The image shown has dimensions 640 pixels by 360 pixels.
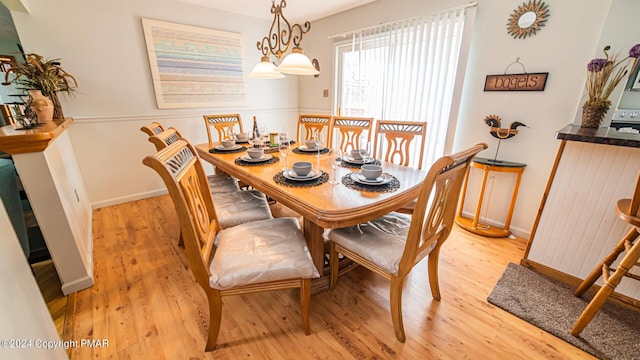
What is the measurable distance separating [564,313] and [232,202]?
2270 millimetres

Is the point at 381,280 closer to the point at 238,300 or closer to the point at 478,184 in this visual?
the point at 238,300

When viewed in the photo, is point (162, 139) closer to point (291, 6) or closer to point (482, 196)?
point (291, 6)

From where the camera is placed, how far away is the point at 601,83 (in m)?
1.62

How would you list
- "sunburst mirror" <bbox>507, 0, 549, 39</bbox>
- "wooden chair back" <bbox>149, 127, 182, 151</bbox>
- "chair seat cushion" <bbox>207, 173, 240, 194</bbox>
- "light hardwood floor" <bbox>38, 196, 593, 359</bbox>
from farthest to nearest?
"chair seat cushion" <bbox>207, 173, 240, 194</bbox>
"sunburst mirror" <bbox>507, 0, 549, 39</bbox>
"wooden chair back" <bbox>149, 127, 182, 151</bbox>
"light hardwood floor" <bbox>38, 196, 593, 359</bbox>

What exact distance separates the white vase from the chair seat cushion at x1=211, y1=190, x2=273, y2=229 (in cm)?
146

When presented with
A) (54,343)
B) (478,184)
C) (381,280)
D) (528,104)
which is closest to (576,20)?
(528,104)

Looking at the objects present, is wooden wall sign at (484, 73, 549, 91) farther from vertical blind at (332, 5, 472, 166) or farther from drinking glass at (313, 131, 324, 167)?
drinking glass at (313, 131, 324, 167)

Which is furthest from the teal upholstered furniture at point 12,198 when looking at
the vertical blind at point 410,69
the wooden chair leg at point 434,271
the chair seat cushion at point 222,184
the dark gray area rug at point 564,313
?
the vertical blind at point 410,69

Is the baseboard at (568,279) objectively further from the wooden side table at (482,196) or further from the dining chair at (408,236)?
the dining chair at (408,236)

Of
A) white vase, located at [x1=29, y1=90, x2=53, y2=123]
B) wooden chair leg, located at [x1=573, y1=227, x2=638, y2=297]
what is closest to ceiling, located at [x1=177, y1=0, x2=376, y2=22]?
white vase, located at [x1=29, y1=90, x2=53, y2=123]

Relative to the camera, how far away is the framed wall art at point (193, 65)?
2807 millimetres

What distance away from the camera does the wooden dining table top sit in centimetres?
106

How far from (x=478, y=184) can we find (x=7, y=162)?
4031 millimetres

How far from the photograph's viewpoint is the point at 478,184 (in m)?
2.46
